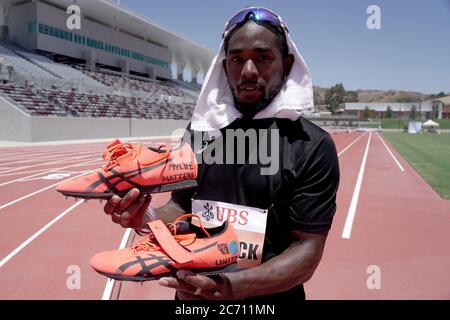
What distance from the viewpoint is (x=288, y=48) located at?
1.52 m

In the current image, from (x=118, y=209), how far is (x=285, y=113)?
0.85 m

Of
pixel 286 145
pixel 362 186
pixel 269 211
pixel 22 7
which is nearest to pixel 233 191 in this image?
pixel 269 211

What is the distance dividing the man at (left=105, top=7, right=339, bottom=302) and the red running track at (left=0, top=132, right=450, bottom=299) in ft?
6.99

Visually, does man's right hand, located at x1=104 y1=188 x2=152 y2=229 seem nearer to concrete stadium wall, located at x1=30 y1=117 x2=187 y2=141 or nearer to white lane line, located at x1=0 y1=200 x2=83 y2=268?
white lane line, located at x1=0 y1=200 x2=83 y2=268

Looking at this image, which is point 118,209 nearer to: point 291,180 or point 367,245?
point 291,180

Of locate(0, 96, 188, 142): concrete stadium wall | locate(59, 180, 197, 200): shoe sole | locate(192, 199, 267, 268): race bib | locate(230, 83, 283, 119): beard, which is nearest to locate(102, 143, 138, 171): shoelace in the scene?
locate(59, 180, 197, 200): shoe sole

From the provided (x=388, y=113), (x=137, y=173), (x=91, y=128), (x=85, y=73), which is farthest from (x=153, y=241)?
(x=388, y=113)

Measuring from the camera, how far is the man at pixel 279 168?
1387mm

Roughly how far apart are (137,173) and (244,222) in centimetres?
54

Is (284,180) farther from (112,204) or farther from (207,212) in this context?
(112,204)

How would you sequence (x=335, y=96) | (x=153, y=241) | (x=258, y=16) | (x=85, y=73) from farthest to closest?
(x=335, y=96), (x=85, y=73), (x=258, y=16), (x=153, y=241)

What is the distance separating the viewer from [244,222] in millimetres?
1494

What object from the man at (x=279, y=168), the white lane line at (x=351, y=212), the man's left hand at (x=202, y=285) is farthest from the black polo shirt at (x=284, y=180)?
the white lane line at (x=351, y=212)

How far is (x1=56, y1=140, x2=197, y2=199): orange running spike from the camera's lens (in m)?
1.52
